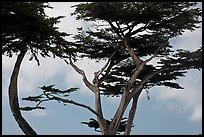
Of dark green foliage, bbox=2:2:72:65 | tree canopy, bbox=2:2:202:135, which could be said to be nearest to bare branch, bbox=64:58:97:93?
tree canopy, bbox=2:2:202:135

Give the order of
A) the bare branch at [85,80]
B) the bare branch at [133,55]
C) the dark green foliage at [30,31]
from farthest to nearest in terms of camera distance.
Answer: the bare branch at [85,80] → the bare branch at [133,55] → the dark green foliage at [30,31]

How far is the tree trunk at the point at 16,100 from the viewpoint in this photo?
11557 millimetres

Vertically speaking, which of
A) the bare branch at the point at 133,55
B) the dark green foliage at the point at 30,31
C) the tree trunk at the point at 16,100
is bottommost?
the tree trunk at the point at 16,100

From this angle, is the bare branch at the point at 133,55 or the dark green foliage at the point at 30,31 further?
the bare branch at the point at 133,55

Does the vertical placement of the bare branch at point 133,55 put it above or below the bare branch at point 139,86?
above

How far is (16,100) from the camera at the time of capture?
11750 millimetres

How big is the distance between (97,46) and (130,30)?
158cm

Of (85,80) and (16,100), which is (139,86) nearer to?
(85,80)

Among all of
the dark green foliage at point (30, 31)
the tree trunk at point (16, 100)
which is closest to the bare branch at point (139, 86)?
the dark green foliage at point (30, 31)

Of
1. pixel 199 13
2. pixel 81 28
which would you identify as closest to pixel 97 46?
pixel 81 28

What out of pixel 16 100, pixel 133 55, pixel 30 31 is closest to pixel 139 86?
pixel 133 55

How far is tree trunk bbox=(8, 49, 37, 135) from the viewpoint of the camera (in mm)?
11557

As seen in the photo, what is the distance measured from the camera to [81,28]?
16.2 meters

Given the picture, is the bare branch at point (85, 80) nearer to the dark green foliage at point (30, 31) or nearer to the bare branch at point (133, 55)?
the bare branch at point (133, 55)
